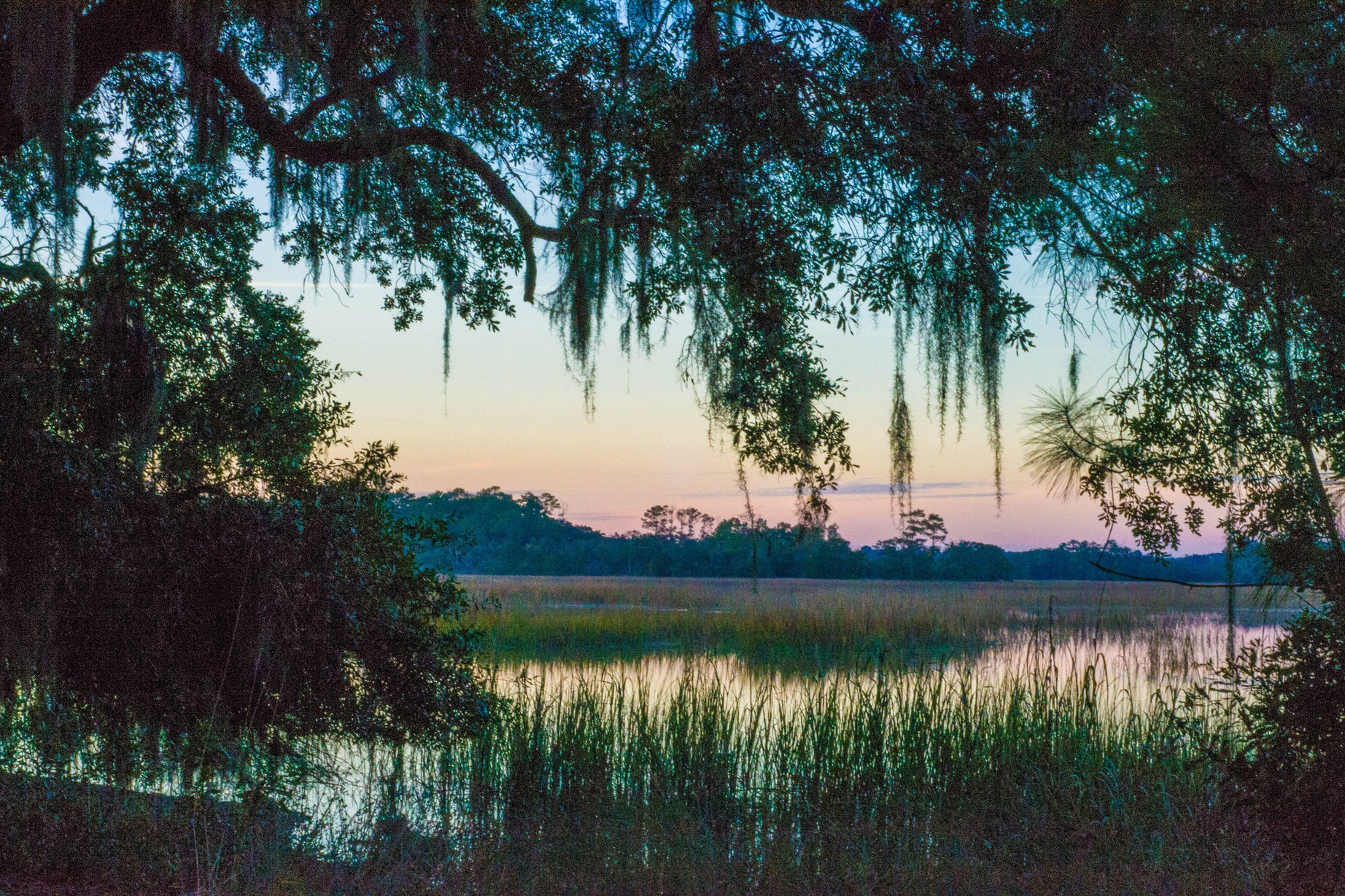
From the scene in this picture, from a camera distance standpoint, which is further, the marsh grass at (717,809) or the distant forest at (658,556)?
the distant forest at (658,556)

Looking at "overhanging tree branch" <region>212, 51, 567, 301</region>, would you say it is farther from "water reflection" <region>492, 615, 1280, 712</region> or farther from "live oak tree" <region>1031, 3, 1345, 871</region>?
"water reflection" <region>492, 615, 1280, 712</region>

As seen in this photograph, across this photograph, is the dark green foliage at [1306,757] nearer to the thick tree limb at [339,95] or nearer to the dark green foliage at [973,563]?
the thick tree limb at [339,95]

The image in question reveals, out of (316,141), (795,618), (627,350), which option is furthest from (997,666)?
(316,141)

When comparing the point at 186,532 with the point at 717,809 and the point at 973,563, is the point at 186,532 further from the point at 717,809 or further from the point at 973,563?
the point at 973,563

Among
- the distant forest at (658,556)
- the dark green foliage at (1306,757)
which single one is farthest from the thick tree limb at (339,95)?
the distant forest at (658,556)

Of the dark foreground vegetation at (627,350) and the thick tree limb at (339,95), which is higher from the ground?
the thick tree limb at (339,95)

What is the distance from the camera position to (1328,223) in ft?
9.96

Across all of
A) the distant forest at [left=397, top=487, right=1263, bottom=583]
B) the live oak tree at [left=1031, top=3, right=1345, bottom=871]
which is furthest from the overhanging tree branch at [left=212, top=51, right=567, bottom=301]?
A: the distant forest at [left=397, top=487, right=1263, bottom=583]

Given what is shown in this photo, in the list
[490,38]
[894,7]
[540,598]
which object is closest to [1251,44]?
[894,7]

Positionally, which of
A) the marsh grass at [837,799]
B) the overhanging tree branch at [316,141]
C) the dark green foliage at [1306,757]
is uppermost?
the overhanging tree branch at [316,141]

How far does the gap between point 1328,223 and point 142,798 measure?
5.40m

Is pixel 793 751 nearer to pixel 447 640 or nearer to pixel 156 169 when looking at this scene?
pixel 447 640

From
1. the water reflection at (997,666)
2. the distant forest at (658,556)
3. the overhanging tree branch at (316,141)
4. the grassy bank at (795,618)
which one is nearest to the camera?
the overhanging tree branch at (316,141)

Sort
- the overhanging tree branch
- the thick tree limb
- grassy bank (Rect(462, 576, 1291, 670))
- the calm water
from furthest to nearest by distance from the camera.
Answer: grassy bank (Rect(462, 576, 1291, 670))
the calm water
the overhanging tree branch
the thick tree limb
